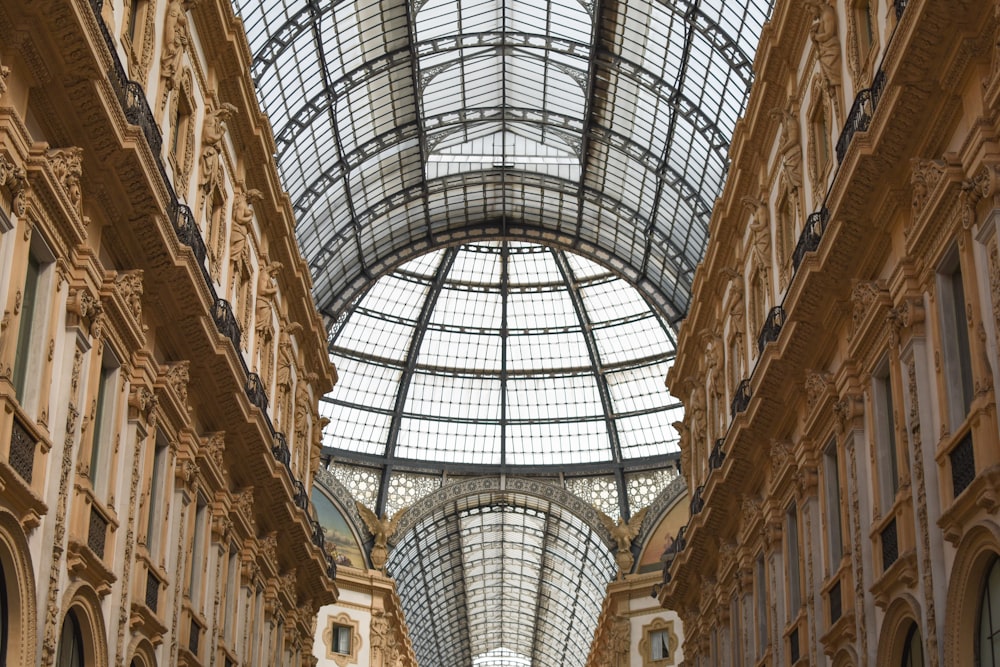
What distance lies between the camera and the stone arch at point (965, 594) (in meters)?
18.1

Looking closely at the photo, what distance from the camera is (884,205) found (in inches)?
883

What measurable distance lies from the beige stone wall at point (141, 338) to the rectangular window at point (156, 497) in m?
0.04

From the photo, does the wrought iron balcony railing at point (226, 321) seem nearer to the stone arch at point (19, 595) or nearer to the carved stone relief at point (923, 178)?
the stone arch at point (19, 595)

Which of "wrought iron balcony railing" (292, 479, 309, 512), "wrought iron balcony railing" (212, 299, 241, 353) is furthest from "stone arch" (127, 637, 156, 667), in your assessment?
"wrought iron balcony railing" (292, 479, 309, 512)

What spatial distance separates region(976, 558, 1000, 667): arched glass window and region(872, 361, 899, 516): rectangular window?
4.03 meters

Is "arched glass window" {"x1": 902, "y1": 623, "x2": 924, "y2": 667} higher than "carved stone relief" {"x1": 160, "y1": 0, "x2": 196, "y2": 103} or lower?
lower

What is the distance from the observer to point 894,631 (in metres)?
22.2

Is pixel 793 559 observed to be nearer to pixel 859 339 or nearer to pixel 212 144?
pixel 859 339

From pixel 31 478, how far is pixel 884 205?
13.4m

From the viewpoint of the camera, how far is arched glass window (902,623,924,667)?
2148 centimetres

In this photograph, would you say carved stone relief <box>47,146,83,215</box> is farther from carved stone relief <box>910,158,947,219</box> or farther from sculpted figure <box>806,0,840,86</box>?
sculpted figure <box>806,0,840,86</box>

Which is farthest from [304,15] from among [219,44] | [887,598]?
[887,598]

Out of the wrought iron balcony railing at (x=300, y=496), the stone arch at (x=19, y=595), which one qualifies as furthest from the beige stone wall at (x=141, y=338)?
the wrought iron balcony railing at (x=300, y=496)

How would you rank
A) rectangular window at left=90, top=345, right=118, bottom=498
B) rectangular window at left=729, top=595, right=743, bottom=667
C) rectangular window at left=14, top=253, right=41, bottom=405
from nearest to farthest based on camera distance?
1. rectangular window at left=14, top=253, right=41, bottom=405
2. rectangular window at left=90, top=345, right=118, bottom=498
3. rectangular window at left=729, top=595, right=743, bottom=667
